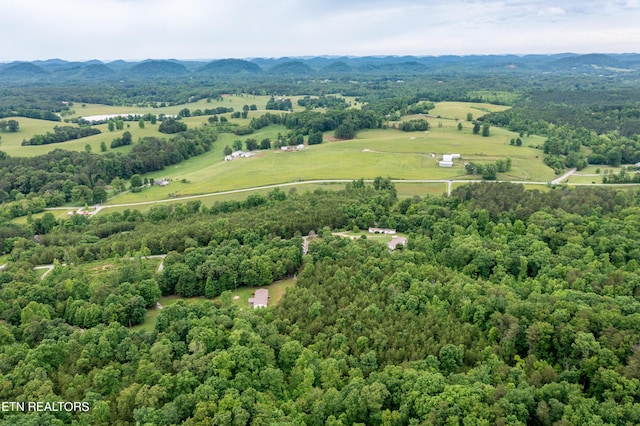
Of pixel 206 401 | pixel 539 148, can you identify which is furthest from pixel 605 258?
pixel 539 148

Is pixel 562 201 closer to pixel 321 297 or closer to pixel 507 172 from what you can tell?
pixel 507 172

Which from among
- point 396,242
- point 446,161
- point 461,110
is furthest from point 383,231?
point 461,110

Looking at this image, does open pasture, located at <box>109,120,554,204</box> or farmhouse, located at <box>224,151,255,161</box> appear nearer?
open pasture, located at <box>109,120,554,204</box>

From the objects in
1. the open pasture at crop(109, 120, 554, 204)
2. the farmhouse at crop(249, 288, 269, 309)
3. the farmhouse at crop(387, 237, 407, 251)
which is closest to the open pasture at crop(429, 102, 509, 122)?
the open pasture at crop(109, 120, 554, 204)

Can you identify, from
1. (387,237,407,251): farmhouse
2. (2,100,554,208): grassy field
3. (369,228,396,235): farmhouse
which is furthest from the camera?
(2,100,554,208): grassy field

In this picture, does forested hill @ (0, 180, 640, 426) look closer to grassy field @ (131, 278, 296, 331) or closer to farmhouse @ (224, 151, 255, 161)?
grassy field @ (131, 278, 296, 331)

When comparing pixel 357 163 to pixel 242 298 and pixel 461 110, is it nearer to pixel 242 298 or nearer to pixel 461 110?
pixel 242 298

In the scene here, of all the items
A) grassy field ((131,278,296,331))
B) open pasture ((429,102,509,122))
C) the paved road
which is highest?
open pasture ((429,102,509,122))
